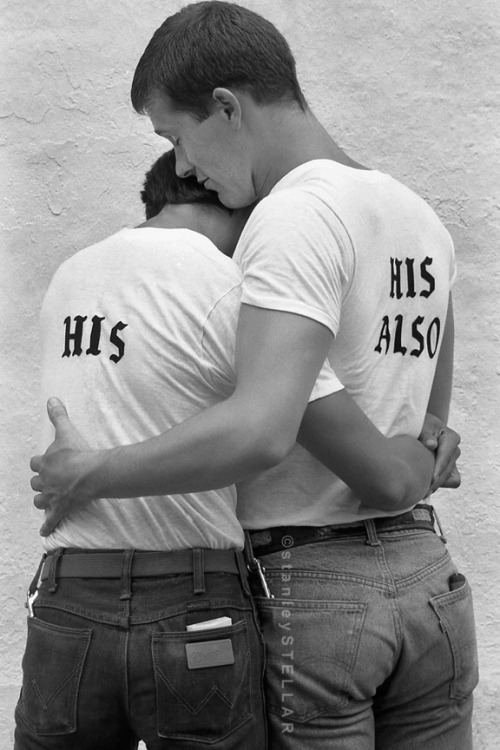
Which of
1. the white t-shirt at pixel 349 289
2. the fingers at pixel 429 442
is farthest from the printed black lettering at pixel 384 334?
the fingers at pixel 429 442

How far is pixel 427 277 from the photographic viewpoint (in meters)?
1.58

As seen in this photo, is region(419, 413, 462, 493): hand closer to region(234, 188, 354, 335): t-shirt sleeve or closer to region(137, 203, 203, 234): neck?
region(234, 188, 354, 335): t-shirt sleeve

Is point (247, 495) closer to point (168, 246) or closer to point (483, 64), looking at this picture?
point (168, 246)

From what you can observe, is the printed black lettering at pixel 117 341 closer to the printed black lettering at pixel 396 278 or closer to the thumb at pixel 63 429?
the thumb at pixel 63 429

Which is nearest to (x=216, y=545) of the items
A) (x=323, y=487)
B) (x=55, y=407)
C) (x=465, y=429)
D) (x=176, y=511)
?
(x=176, y=511)

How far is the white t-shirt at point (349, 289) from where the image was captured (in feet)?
4.41

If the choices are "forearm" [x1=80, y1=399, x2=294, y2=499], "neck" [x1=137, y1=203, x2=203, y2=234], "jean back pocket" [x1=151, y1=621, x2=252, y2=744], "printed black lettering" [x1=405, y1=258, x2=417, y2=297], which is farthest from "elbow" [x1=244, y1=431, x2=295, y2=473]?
"neck" [x1=137, y1=203, x2=203, y2=234]

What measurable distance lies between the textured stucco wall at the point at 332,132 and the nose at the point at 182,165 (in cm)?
123

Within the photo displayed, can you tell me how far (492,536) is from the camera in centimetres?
291

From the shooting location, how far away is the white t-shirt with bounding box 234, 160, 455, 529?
52.9 inches

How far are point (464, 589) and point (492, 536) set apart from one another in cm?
142

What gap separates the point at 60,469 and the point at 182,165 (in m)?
0.57

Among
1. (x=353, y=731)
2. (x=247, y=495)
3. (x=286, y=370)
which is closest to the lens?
(x=286, y=370)

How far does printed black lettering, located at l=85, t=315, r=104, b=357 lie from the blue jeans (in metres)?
0.40
